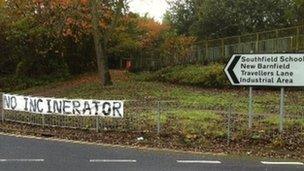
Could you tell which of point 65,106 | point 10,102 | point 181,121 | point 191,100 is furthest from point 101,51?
point 181,121

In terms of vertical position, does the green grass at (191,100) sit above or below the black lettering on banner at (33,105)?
below

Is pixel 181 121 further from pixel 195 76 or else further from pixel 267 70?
pixel 195 76

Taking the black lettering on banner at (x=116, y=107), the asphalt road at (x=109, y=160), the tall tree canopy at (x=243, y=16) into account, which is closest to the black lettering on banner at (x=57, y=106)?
the black lettering on banner at (x=116, y=107)

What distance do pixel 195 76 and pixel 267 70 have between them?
18002 mm

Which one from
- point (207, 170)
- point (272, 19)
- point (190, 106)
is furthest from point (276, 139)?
point (272, 19)

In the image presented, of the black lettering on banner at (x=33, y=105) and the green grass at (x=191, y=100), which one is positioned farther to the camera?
the black lettering on banner at (x=33, y=105)

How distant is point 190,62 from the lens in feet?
136

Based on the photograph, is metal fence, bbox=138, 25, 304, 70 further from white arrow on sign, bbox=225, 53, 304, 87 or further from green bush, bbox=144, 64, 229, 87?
white arrow on sign, bbox=225, 53, 304, 87

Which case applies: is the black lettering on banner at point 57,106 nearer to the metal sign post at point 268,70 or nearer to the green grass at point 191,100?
A: the green grass at point 191,100

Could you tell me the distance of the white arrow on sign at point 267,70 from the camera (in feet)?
49.9

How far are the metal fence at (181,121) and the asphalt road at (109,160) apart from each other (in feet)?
6.57

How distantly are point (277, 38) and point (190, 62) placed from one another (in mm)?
6453

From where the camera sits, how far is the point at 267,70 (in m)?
15.5

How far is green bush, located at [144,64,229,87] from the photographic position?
31.3m
